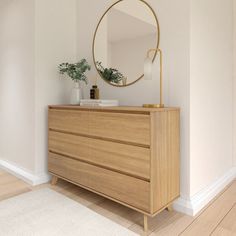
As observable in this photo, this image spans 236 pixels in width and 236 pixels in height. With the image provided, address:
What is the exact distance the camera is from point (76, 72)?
2541 mm

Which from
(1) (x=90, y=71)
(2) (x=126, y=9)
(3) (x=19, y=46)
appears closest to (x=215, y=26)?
(2) (x=126, y=9)

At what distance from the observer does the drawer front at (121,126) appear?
5.44 ft

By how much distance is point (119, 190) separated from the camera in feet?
6.03

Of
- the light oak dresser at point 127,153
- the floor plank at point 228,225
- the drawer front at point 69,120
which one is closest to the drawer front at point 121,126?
the light oak dresser at point 127,153

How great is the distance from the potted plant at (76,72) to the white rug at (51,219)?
3.53 ft

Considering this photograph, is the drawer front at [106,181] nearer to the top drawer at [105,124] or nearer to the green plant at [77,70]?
the top drawer at [105,124]

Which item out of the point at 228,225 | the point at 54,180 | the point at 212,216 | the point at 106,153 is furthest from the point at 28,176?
the point at 228,225

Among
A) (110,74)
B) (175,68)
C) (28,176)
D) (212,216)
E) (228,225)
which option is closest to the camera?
(228,225)

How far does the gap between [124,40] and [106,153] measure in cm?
118

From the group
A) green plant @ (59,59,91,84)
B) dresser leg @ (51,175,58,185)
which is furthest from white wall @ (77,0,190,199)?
dresser leg @ (51,175,58,185)

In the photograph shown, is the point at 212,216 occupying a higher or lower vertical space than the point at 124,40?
lower

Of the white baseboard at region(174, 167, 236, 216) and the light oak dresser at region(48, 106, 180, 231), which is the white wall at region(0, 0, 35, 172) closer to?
the light oak dresser at region(48, 106, 180, 231)

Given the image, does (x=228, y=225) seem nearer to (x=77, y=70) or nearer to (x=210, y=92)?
(x=210, y=92)

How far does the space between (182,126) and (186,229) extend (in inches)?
31.0
